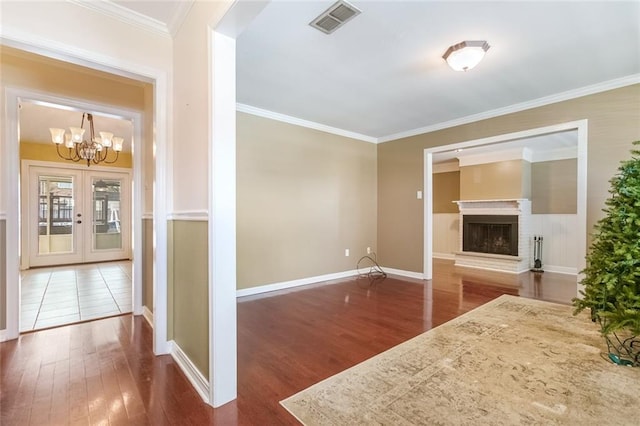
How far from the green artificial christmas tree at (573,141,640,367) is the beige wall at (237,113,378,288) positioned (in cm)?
330

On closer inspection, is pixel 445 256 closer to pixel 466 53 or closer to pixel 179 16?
pixel 466 53

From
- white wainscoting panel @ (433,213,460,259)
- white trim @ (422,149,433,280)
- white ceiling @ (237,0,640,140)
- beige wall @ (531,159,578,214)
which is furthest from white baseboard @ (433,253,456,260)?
white ceiling @ (237,0,640,140)

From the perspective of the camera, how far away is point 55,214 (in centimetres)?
628

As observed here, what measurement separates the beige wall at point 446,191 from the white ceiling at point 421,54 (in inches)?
135

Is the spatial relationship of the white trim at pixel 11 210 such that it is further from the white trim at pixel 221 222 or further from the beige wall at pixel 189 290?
the white trim at pixel 221 222

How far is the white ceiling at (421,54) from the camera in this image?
82.7 inches

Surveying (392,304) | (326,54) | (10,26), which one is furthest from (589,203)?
(10,26)

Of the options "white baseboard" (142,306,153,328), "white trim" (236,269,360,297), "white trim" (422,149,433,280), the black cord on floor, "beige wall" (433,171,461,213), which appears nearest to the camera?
"white baseboard" (142,306,153,328)

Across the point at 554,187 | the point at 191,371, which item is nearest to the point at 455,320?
the point at 191,371

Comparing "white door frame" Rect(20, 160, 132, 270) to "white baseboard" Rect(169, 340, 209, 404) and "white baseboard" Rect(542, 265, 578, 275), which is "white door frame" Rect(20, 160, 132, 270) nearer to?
"white baseboard" Rect(169, 340, 209, 404)

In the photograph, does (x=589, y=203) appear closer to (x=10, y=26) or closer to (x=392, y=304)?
(x=392, y=304)

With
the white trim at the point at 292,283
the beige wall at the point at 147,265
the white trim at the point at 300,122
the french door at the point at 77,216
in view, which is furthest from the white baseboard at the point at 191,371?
the french door at the point at 77,216

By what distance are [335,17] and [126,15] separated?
156 cm

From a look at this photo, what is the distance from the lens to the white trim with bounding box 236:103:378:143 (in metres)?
4.04
